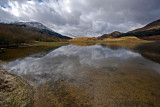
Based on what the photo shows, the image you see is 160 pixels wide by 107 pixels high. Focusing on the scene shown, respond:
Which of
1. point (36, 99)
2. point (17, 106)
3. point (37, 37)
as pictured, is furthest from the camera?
point (37, 37)

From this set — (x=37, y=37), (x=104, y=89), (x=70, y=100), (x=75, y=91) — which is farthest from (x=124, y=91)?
(x=37, y=37)

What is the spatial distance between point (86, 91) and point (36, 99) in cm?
396

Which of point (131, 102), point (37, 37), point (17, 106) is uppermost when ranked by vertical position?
point (37, 37)

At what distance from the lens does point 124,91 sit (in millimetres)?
6477

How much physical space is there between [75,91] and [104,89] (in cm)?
269

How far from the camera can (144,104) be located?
201 inches

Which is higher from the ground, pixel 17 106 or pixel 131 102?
pixel 17 106

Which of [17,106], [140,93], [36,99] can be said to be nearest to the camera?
[17,106]

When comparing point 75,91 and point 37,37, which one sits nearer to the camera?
point 75,91

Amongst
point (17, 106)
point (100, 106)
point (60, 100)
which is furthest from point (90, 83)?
point (17, 106)

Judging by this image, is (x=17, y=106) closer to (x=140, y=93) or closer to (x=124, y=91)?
(x=124, y=91)

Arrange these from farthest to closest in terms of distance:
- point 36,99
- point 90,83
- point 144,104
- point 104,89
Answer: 1. point 90,83
2. point 104,89
3. point 36,99
4. point 144,104

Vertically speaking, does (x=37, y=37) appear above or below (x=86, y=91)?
above

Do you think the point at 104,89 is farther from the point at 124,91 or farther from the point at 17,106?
the point at 17,106
